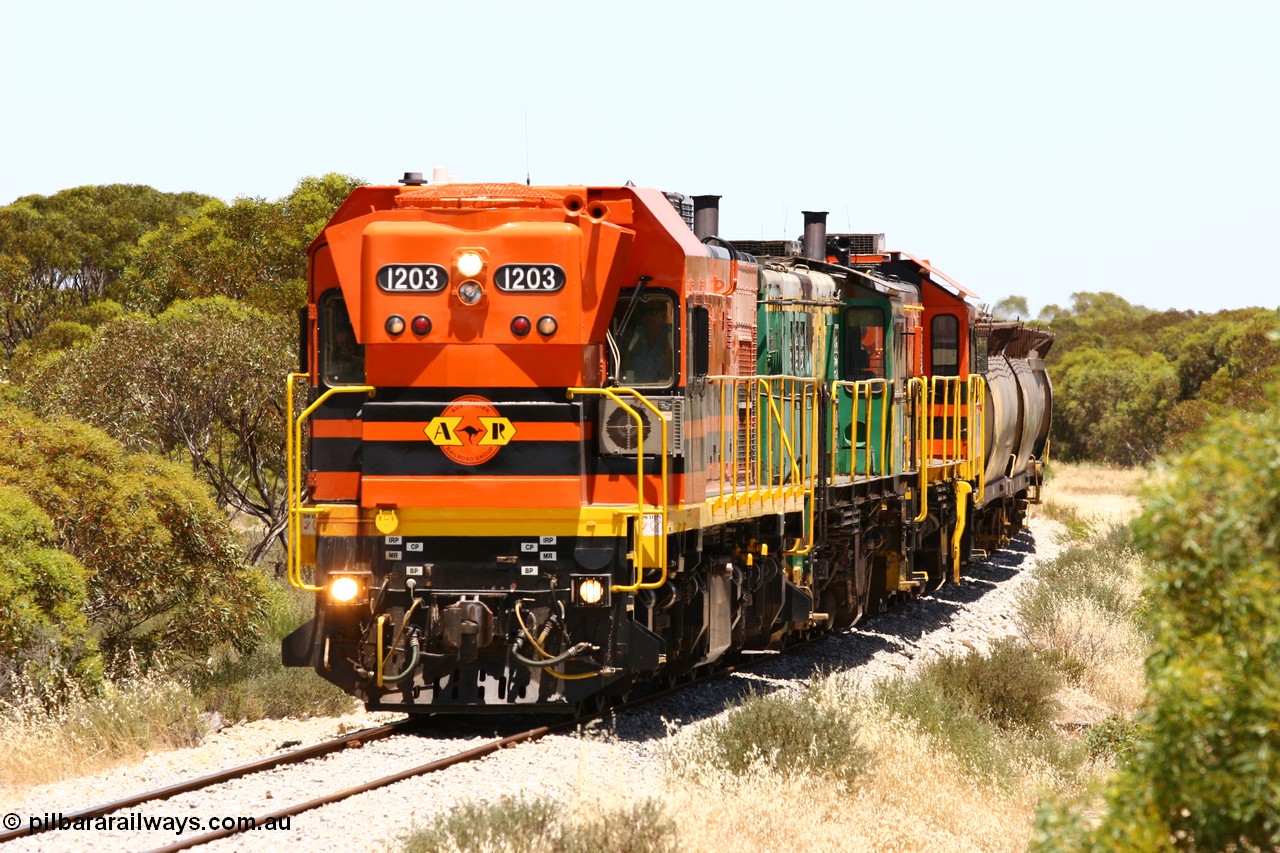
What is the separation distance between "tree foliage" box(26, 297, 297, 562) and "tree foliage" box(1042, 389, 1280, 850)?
1830 centimetres

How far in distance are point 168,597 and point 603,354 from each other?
626cm

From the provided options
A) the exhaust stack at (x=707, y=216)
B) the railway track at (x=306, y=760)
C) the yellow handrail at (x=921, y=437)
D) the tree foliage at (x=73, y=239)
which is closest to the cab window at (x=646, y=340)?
the railway track at (x=306, y=760)

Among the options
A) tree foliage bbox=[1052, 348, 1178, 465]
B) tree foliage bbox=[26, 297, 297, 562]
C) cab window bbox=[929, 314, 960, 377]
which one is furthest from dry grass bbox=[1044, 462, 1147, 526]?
tree foliage bbox=[26, 297, 297, 562]

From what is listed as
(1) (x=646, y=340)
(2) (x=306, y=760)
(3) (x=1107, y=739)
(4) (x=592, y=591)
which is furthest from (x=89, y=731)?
(3) (x=1107, y=739)

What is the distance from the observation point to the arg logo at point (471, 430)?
1197 centimetres

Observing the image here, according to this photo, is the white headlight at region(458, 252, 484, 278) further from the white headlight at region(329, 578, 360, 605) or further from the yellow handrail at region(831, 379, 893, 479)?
the yellow handrail at region(831, 379, 893, 479)

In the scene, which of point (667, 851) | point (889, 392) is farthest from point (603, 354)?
point (889, 392)

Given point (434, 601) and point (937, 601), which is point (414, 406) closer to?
point (434, 601)

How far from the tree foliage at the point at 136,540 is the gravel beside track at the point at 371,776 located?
338 centimetres

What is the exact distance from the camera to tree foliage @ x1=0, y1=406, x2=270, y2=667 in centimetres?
1584

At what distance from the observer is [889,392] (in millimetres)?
19234

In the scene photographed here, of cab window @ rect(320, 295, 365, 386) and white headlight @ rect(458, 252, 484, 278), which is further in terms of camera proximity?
cab window @ rect(320, 295, 365, 386)

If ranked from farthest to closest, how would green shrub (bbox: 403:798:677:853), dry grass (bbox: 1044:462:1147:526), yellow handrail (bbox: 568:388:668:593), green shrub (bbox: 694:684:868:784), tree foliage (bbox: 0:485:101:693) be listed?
1. dry grass (bbox: 1044:462:1147:526)
2. tree foliage (bbox: 0:485:101:693)
3. yellow handrail (bbox: 568:388:668:593)
4. green shrub (bbox: 694:684:868:784)
5. green shrub (bbox: 403:798:677:853)

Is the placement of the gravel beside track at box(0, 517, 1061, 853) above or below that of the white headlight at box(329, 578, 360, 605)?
below
